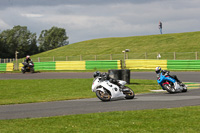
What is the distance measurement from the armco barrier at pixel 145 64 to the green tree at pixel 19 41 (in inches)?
3122

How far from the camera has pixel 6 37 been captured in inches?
4867

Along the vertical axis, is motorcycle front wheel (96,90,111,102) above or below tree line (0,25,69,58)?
below

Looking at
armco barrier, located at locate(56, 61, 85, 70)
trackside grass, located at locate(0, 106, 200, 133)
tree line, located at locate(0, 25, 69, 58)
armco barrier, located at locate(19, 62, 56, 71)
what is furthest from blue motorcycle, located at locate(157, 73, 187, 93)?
tree line, located at locate(0, 25, 69, 58)

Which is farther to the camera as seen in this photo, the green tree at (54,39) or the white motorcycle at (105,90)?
the green tree at (54,39)

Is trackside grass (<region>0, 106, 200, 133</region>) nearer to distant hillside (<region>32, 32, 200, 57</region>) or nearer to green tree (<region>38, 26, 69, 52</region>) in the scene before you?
distant hillside (<region>32, 32, 200, 57</region>)

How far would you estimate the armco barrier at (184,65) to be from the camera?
3339cm

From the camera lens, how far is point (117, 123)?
323 inches

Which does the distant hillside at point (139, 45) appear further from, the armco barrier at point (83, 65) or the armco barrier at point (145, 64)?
the armco barrier at point (83, 65)

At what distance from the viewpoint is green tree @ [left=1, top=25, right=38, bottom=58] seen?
11657cm

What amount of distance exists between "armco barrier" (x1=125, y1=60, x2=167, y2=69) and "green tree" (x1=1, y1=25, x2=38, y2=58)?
260 ft

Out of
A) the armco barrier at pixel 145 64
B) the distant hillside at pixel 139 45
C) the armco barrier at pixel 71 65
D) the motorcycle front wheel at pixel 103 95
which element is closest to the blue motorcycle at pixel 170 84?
the motorcycle front wheel at pixel 103 95

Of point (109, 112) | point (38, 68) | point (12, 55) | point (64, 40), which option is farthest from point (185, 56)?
point (64, 40)

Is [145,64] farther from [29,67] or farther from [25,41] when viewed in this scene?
[25,41]

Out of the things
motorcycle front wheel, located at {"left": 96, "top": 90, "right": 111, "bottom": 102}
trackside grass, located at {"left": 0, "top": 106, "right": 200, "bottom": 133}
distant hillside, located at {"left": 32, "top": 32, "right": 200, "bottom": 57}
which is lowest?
trackside grass, located at {"left": 0, "top": 106, "right": 200, "bottom": 133}
